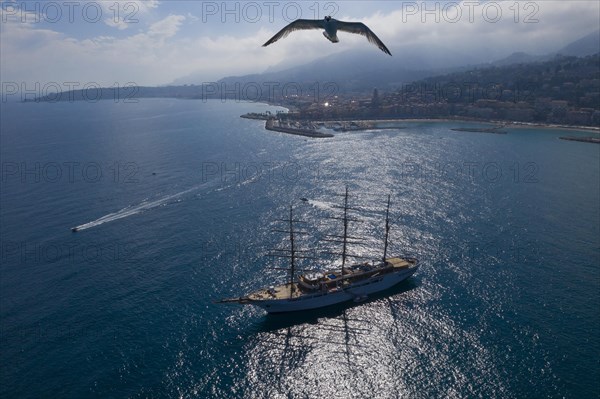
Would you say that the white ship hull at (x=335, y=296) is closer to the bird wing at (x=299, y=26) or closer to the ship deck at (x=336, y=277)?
the ship deck at (x=336, y=277)

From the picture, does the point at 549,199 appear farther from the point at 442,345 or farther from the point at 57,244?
the point at 57,244

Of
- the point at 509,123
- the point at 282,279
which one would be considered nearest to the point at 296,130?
the point at 509,123

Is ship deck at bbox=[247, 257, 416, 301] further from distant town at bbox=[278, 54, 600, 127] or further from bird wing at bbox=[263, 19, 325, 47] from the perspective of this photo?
distant town at bbox=[278, 54, 600, 127]

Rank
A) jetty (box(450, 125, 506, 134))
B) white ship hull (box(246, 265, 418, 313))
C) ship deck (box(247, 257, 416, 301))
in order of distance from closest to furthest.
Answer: white ship hull (box(246, 265, 418, 313)) < ship deck (box(247, 257, 416, 301)) < jetty (box(450, 125, 506, 134))

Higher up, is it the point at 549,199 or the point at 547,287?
the point at 549,199

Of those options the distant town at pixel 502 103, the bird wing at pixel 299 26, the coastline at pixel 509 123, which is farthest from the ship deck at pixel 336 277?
the distant town at pixel 502 103

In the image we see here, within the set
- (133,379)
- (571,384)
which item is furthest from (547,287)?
(133,379)

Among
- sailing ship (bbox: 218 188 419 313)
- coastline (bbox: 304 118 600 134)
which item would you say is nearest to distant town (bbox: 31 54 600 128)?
coastline (bbox: 304 118 600 134)
